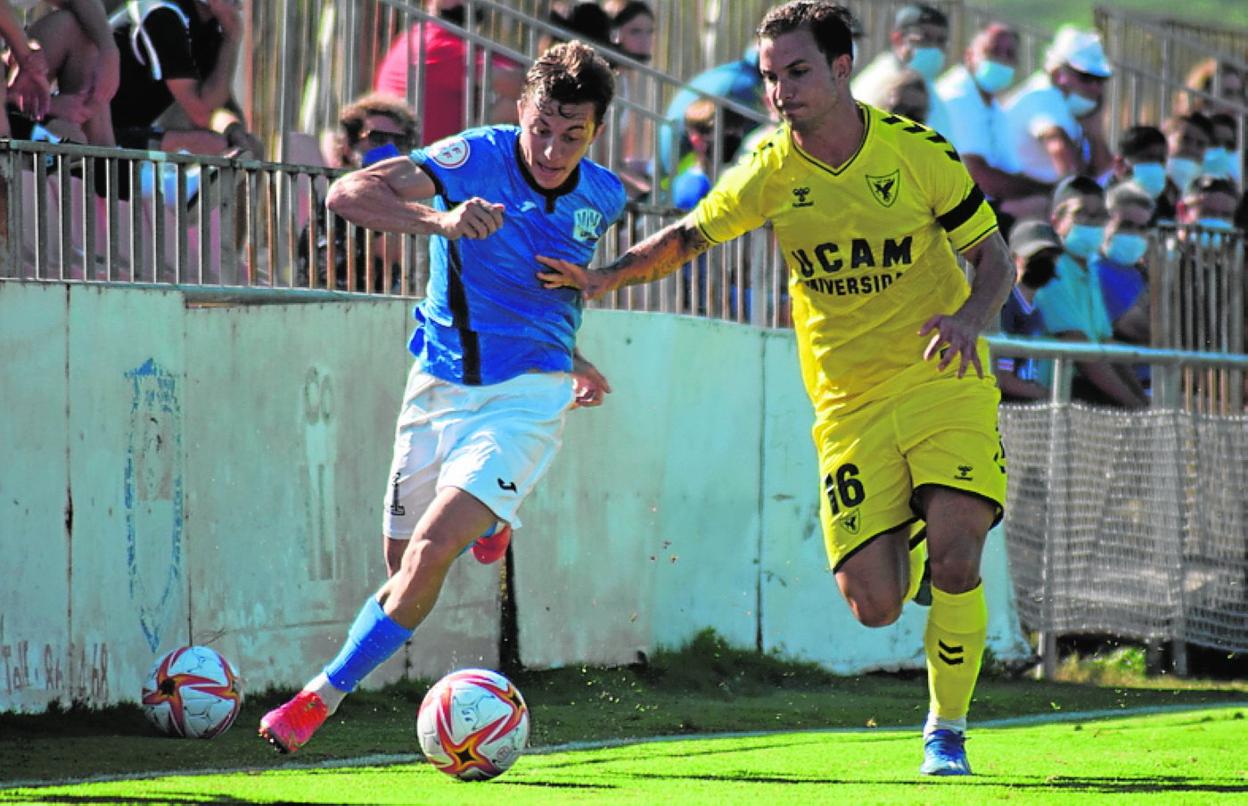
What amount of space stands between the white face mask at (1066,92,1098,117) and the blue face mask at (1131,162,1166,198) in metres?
0.62

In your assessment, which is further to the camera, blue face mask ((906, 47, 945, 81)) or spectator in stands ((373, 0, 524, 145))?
blue face mask ((906, 47, 945, 81))

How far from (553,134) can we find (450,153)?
416 millimetres

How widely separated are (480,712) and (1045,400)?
7.14 meters

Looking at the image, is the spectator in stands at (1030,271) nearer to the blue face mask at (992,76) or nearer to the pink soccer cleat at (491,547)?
the blue face mask at (992,76)

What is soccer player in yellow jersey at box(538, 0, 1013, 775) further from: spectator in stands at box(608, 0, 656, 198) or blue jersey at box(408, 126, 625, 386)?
spectator in stands at box(608, 0, 656, 198)

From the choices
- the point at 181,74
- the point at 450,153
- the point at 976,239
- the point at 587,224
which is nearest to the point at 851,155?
the point at 976,239

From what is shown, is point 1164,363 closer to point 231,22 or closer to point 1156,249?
point 1156,249

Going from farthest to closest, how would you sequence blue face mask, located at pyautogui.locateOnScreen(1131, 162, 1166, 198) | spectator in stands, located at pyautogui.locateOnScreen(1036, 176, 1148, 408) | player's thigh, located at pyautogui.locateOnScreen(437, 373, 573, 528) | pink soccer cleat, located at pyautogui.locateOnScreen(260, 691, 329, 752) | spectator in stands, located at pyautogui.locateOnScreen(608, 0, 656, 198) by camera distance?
blue face mask, located at pyautogui.locateOnScreen(1131, 162, 1166, 198) → spectator in stands, located at pyautogui.locateOnScreen(1036, 176, 1148, 408) → spectator in stands, located at pyautogui.locateOnScreen(608, 0, 656, 198) → player's thigh, located at pyautogui.locateOnScreen(437, 373, 573, 528) → pink soccer cleat, located at pyautogui.locateOnScreen(260, 691, 329, 752)

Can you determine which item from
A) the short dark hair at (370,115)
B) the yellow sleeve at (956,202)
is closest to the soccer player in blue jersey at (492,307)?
the yellow sleeve at (956,202)

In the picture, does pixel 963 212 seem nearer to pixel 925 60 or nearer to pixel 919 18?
pixel 925 60

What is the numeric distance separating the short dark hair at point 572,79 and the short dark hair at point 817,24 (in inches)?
24.8

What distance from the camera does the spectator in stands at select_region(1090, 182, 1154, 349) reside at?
14.3 meters

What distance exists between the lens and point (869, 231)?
24.8ft

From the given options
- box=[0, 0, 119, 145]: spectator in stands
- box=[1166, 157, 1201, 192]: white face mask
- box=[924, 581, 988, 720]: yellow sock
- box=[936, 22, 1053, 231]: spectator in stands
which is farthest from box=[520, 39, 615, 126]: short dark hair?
box=[1166, 157, 1201, 192]: white face mask
